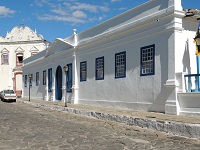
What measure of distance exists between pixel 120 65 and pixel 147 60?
2160mm

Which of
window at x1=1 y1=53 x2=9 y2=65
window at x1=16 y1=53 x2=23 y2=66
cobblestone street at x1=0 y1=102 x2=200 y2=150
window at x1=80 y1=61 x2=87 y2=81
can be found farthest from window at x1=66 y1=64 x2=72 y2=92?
window at x1=1 y1=53 x2=9 y2=65

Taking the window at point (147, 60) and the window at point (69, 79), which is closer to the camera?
the window at point (147, 60)

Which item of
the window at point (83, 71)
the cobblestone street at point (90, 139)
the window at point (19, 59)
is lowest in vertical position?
the cobblestone street at point (90, 139)

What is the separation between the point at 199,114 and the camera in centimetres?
1015

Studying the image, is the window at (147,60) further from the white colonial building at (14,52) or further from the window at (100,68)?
the white colonial building at (14,52)

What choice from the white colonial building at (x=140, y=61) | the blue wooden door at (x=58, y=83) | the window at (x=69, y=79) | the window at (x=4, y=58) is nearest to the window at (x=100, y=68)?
the white colonial building at (x=140, y=61)

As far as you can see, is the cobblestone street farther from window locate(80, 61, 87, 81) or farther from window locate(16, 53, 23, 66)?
window locate(16, 53, 23, 66)

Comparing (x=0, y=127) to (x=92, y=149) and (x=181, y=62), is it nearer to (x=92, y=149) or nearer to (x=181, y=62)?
(x=92, y=149)

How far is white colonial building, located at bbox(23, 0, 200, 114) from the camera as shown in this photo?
37.0 feet

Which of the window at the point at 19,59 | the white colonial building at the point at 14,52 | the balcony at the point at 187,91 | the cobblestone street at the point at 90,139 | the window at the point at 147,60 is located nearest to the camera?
the cobblestone street at the point at 90,139

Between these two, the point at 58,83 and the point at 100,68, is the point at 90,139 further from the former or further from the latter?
the point at 58,83

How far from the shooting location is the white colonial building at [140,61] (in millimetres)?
11273

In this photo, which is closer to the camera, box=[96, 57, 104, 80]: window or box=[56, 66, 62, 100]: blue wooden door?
box=[96, 57, 104, 80]: window

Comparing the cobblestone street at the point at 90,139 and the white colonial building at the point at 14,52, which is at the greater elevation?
the white colonial building at the point at 14,52
